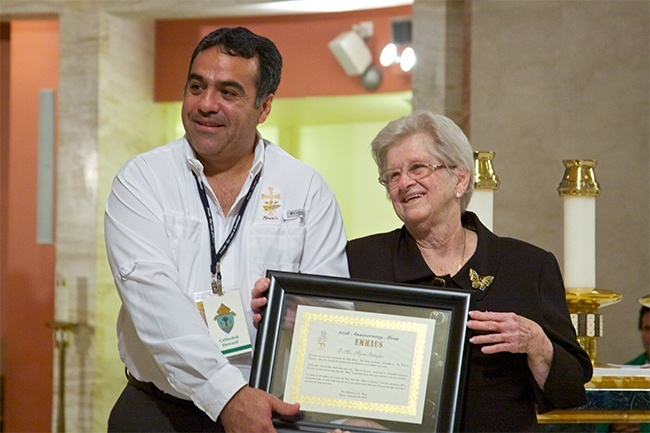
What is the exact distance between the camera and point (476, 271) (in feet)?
7.75

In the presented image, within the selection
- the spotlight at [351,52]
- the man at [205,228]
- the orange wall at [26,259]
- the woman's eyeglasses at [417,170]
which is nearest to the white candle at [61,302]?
the orange wall at [26,259]

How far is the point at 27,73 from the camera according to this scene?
642 cm

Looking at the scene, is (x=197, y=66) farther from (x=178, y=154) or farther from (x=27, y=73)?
(x=27, y=73)

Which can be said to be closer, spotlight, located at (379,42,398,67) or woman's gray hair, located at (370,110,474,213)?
woman's gray hair, located at (370,110,474,213)

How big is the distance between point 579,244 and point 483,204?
0.33 m

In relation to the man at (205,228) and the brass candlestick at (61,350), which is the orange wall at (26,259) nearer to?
the brass candlestick at (61,350)

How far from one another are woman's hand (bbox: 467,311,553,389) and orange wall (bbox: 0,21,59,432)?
4693 mm

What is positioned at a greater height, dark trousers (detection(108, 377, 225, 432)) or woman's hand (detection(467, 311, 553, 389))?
woman's hand (detection(467, 311, 553, 389))

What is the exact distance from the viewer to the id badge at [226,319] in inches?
88.4

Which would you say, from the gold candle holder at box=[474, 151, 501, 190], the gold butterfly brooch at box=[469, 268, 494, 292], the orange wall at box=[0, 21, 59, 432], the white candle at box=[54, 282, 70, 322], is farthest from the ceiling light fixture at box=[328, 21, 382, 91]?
the gold butterfly brooch at box=[469, 268, 494, 292]

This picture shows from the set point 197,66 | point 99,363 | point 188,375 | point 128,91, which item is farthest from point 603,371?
point 128,91

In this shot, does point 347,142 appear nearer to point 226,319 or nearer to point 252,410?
point 226,319

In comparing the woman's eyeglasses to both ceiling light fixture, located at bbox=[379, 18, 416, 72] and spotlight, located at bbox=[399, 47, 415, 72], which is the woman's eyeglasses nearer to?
ceiling light fixture, located at bbox=[379, 18, 416, 72]

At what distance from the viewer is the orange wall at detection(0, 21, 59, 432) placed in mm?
6293
